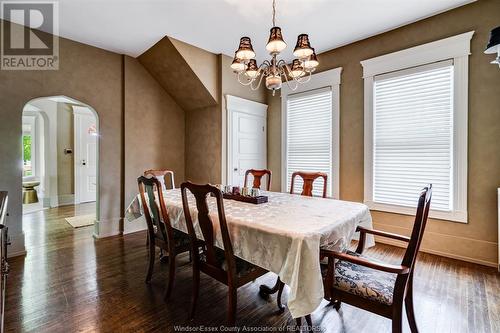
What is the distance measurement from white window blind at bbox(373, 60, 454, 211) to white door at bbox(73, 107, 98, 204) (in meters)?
6.09

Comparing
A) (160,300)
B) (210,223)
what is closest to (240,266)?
(210,223)

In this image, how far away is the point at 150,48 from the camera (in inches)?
147

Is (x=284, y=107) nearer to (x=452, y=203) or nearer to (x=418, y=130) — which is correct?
(x=418, y=130)

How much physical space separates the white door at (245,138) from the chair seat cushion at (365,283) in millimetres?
2793

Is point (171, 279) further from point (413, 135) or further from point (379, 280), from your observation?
point (413, 135)

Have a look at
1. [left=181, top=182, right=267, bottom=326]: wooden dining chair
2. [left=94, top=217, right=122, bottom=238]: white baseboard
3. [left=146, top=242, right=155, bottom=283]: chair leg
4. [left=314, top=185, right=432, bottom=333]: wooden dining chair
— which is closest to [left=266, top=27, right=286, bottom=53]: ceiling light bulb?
[left=181, top=182, right=267, bottom=326]: wooden dining chair

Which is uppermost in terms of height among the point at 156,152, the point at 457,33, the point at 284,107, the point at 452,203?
the point at 457,33

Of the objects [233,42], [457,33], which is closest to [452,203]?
[457,33]

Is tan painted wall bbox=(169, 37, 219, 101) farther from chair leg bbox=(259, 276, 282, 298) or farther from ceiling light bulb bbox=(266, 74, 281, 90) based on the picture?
chair leg bbox=(259, 276, 282, 298)

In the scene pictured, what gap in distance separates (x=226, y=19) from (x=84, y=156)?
5.21m

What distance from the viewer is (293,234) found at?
1384mm

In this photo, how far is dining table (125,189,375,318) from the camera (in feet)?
4.33

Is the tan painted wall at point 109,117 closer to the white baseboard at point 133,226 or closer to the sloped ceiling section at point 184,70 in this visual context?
the white baseboard at point 133,226

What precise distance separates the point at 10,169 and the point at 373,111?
472cm
